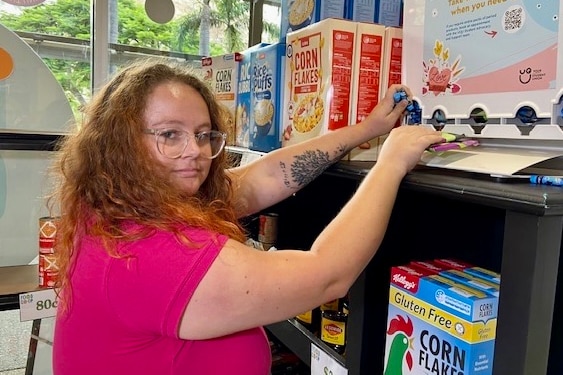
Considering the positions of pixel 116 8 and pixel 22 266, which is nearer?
pixel 22 266

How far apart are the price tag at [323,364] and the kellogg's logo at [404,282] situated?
26 centimetres

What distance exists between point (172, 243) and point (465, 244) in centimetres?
63

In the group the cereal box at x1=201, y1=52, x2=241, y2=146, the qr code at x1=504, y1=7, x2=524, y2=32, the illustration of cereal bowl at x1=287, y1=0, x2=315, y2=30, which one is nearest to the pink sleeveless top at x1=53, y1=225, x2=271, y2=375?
the qr code at x1=504, y1=7, x2=524, y2=32

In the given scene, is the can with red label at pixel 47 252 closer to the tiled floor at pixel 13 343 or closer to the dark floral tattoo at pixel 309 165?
the dark floral tattoo at pixel 309 165

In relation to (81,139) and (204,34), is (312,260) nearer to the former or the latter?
(81,139)

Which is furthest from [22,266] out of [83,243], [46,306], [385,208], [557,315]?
[557,315]

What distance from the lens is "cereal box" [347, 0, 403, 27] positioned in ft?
4.00

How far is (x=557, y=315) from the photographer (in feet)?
2.76

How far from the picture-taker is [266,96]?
1432mm

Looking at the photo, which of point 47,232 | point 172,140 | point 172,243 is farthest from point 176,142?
point 47,232

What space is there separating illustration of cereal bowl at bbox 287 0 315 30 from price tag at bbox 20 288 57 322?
1108 millimetres

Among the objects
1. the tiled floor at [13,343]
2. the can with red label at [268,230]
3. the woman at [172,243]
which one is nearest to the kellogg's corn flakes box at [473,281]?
the woman at [172,243]

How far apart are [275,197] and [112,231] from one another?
565 mm

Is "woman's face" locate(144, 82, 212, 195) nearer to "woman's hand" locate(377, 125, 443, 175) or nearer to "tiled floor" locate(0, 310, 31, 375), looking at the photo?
"woman's hand" locate(377, 125, 443, 175)
